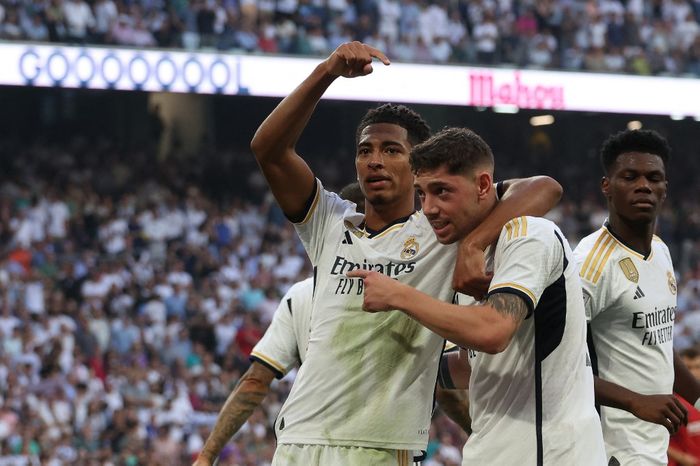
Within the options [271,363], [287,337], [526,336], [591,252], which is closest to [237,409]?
[271,363]

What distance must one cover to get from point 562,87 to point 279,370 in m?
16.8

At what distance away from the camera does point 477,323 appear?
3.51 m

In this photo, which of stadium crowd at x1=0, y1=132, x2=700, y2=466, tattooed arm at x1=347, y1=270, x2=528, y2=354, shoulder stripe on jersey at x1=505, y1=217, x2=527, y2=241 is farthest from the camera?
stadium crowd at x1=0, y1=132, x2=700, y2=466

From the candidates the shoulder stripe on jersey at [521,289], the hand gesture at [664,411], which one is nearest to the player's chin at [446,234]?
the shoulder stripe on jersey at [521,289]

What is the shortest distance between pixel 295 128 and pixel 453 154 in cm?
68

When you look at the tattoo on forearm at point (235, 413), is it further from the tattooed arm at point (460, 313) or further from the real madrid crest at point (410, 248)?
the tattooed arm at point (460, 313)

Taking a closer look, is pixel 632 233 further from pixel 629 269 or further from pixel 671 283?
pixel 671 283

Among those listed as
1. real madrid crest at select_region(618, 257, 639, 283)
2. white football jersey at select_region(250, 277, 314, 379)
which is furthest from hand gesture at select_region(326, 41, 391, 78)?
white football jersey at select_region(250, 277, 314, 379)

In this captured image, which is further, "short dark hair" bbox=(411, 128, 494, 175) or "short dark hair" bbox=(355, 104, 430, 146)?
"short dark hair" bbox=(355, 104, 430, 146)

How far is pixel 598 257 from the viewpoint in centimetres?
505

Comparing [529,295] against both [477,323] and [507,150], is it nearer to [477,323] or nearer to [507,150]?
[477,323]

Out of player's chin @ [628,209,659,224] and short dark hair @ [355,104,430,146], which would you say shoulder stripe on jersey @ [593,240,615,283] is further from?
short dark hair @ [355,104,430,146]

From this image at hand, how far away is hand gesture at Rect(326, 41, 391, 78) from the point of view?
4.02m

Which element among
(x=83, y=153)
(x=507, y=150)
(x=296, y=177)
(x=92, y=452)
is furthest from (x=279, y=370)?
(x=507, y=150)
